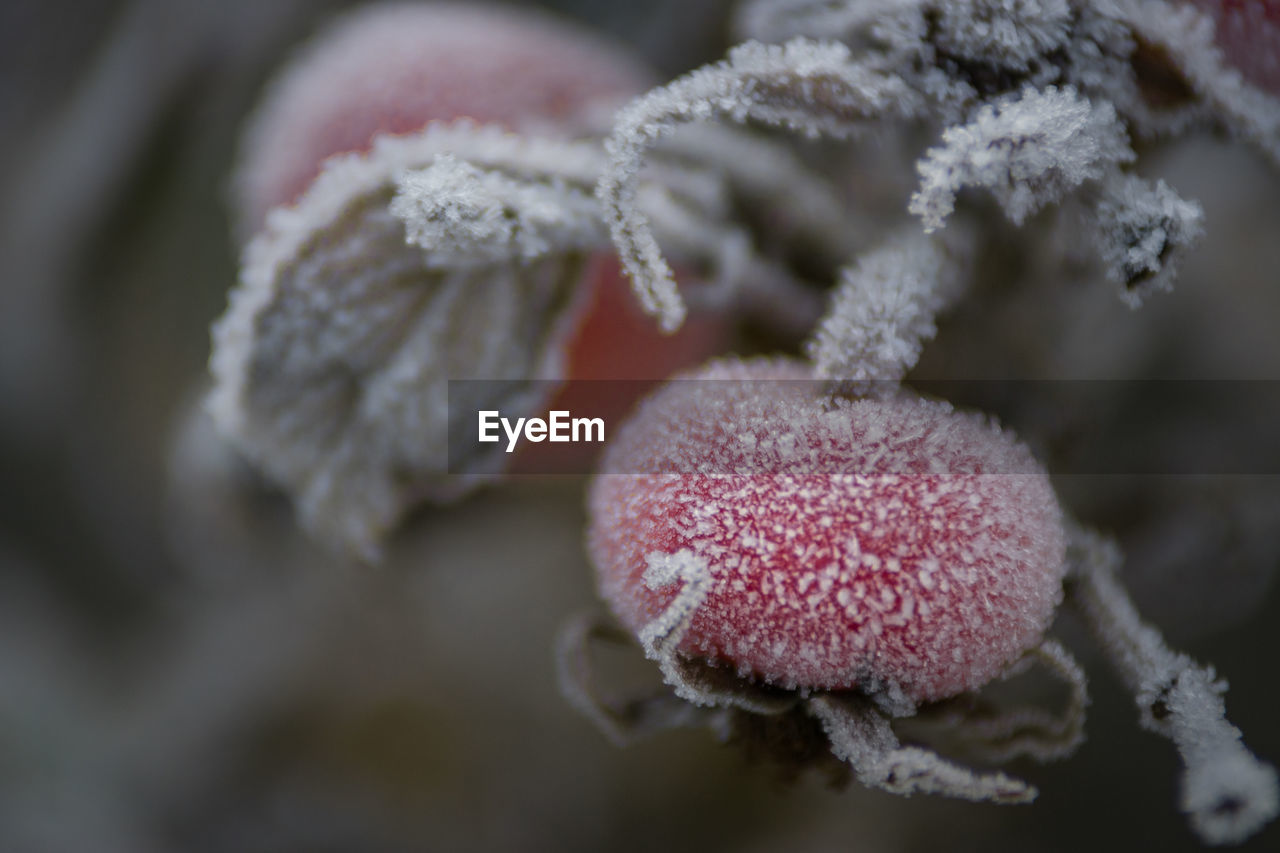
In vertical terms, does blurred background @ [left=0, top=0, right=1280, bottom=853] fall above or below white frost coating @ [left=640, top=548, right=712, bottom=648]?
below

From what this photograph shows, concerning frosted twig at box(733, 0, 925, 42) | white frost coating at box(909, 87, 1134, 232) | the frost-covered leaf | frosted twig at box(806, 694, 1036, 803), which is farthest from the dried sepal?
frosted twig at box(806, 694, 1036, 803)

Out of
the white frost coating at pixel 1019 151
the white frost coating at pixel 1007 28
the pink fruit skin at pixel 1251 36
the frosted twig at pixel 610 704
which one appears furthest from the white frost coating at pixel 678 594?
the pink fruit skin at pixel 1251 36

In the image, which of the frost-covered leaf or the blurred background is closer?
the frost-covered leaf

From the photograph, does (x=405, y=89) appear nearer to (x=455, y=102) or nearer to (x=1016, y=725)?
(x=455, y=102)

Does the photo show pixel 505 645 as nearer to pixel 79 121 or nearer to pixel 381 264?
pixel 381 264

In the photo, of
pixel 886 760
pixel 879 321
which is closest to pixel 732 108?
pixel 879 321

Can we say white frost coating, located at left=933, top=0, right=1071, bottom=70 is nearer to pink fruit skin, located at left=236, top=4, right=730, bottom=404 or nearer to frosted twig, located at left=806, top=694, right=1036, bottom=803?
pink fruit skin, located at left=236, top=4, right=730, bottom=404

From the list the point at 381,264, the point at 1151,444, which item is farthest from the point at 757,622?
the point at 1151,444
